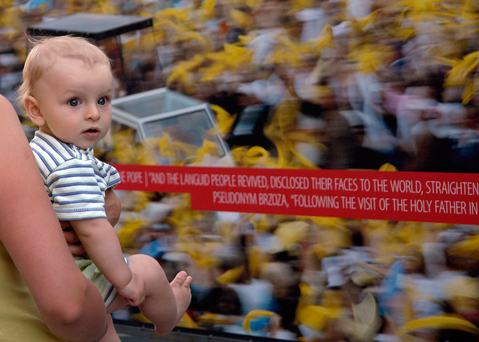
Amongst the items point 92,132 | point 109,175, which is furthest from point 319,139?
point 92,132

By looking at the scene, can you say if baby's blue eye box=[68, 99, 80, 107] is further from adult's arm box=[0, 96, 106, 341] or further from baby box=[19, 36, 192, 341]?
adult's arm box=[0, 96, 106, 341]

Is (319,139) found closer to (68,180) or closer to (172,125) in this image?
(172,125)

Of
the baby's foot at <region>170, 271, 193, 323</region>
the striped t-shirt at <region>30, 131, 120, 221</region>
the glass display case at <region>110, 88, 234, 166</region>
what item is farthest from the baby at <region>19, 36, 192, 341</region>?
the glass display case at <region>110, 88, 234, 166</region>

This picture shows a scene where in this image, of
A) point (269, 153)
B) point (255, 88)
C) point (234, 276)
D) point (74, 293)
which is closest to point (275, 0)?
point (255, 88)

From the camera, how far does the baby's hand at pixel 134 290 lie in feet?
3.97

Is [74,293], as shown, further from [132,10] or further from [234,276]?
[132,10]

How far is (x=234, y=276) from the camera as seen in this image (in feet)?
8.66

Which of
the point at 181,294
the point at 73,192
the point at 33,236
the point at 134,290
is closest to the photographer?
the point at 33,236

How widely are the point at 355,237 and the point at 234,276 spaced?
2.13ft

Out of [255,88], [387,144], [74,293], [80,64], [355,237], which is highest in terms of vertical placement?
[80,64]

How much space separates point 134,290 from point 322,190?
1.31 m

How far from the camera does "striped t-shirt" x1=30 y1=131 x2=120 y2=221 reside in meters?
1.10

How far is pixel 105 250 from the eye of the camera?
1149 mm

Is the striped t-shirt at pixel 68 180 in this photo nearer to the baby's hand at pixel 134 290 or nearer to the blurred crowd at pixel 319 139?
the baby's hand at pixel 134 290
